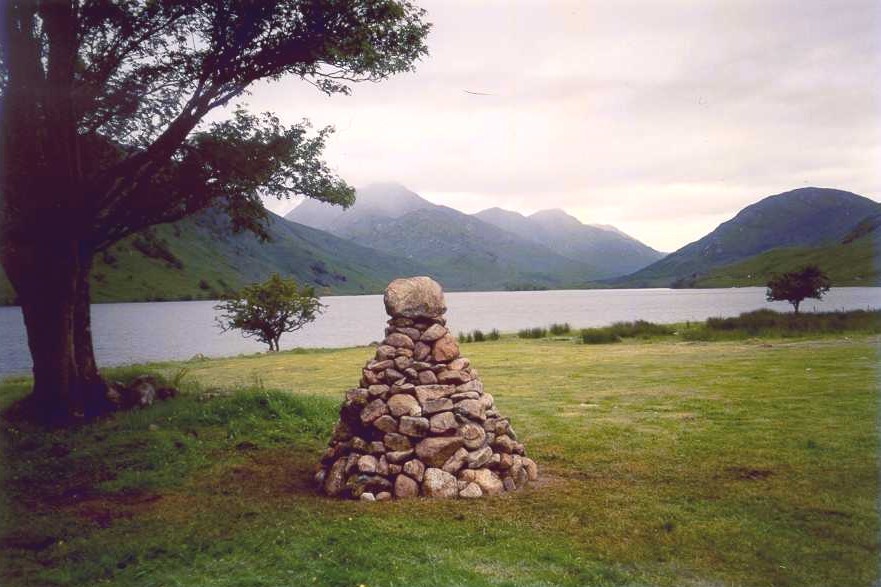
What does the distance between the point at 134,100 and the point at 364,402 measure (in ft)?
35.3

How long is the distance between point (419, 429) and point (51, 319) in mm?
9182

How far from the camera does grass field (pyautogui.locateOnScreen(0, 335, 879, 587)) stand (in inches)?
273

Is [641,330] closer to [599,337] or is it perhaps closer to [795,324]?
[599,337]

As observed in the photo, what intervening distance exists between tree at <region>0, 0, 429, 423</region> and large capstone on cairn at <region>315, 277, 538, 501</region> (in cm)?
684

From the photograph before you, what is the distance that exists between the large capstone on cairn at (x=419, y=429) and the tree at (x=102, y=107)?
6.84m

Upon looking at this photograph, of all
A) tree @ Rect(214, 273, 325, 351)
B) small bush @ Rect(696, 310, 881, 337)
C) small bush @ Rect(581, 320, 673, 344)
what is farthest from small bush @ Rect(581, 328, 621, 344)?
tree @ Rect(214, 273, 325, 351)

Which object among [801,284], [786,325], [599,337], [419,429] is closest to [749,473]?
[419,429]

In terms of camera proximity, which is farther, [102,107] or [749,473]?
[102,107]

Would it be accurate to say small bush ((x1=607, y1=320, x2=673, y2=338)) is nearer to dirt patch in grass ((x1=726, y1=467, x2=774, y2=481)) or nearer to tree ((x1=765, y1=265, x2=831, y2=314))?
tree ((x1=765, y1=265, x2=831, y2=314))

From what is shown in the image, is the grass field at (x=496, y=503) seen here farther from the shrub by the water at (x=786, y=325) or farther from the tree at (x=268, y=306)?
the tree at (x=268, y=306)

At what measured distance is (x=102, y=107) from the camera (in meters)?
14.8

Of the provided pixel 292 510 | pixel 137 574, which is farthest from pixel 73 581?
pixel 292 510

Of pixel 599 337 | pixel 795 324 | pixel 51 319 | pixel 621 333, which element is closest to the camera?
pixel 51 319

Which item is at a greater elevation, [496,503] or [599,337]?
[599,337]
